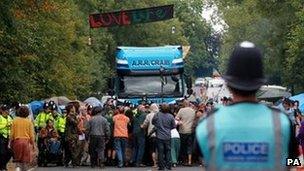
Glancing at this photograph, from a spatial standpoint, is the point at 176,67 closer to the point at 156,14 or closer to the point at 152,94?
the point at 152,94

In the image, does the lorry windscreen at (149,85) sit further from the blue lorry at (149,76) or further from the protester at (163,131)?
the protester at (163,131)

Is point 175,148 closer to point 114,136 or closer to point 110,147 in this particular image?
point 114,136

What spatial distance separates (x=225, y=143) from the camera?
4.71m

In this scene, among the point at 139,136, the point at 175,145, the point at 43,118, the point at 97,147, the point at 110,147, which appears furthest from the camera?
the point at 43,118

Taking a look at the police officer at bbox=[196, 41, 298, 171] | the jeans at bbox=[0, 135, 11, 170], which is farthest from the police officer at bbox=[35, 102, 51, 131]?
the police officer at bbox=[196, 41, 298, 171]

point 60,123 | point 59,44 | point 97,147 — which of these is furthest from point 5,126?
point 59,44

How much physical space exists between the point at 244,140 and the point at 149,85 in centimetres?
2759

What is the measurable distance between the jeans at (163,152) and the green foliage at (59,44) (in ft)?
15.7

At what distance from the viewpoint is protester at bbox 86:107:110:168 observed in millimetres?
24844

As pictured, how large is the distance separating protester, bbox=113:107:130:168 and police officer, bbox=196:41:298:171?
20569mm

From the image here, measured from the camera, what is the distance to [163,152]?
2358 cm

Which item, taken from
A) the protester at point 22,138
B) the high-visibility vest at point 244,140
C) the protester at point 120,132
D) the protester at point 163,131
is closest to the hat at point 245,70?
the high-visibility vest at point 244,140

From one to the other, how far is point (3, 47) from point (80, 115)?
11.8ft

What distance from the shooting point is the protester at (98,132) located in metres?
24.8
